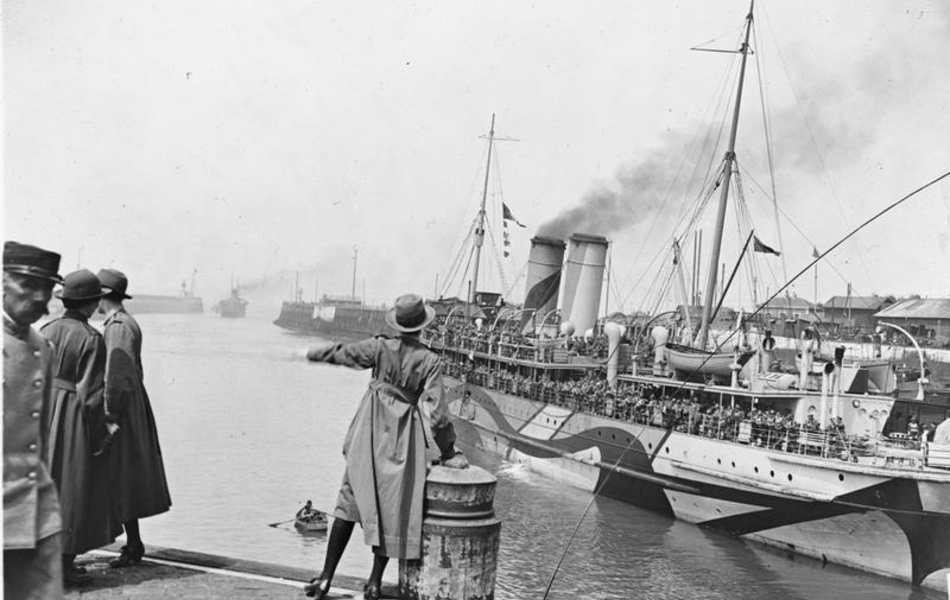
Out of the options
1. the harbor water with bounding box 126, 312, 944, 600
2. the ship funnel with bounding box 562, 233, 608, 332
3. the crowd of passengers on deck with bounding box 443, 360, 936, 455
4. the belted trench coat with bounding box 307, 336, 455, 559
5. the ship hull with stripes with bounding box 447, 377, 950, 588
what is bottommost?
the harbor water with bounding box 126, 312, 944, 600

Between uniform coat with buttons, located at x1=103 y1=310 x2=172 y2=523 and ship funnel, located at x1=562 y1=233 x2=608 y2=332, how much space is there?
26.4 m

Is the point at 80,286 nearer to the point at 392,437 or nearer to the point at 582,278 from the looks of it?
the point at 392,437

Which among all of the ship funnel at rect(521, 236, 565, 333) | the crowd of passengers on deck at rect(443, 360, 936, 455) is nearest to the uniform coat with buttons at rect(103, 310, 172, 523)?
the crowd of passengers on deck at rect(443, 360, 936, 455)

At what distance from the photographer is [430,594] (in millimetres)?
4672

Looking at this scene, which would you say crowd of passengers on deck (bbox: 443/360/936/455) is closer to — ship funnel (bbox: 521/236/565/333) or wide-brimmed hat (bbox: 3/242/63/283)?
ship funnel (bbox: 521/236/565/333)

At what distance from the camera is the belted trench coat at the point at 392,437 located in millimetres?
4672

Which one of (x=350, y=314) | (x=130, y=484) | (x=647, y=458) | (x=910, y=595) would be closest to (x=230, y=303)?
(x=350, y=314)

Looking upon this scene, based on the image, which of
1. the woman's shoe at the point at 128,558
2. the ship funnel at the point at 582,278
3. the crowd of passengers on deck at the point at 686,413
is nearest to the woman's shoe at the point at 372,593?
the woman's shoe at the point at 128,558

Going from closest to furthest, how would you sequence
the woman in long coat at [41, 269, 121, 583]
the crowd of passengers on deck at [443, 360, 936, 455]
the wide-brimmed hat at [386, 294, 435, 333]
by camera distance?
the woman in long coat at [41, 269, 121, 583] → the wide-brimmed hat at [386, 294, 435, 333] → the crowd of passengers on deck at [443, 360, 936, 455]

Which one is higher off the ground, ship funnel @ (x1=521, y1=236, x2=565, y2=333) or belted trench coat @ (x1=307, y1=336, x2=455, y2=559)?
ship funnel @ (x1=521, y1=236, x2=565, y2=333)

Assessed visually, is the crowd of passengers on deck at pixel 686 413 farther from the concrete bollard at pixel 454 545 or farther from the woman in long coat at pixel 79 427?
the woman in long coat at pixel 79 427

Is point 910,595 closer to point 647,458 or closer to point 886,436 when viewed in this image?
point 886,436

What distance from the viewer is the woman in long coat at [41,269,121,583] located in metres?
4.79

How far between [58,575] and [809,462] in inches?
678
